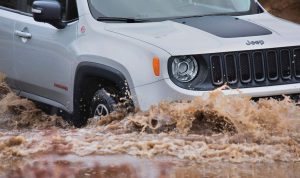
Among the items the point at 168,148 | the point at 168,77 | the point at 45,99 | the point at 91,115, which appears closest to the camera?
the point at 168,148

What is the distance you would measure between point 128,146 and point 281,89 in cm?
160

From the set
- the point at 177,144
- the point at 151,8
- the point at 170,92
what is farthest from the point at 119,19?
the point at 177,144

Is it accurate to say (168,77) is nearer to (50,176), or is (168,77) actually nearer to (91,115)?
(91,115)

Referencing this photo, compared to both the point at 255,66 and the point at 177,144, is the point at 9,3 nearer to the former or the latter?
the point at 255,66

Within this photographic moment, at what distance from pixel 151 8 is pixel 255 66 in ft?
4.04

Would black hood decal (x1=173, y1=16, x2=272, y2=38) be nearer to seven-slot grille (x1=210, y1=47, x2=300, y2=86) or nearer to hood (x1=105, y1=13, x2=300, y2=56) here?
hood (x1=105, y1=13, x2=300, y2=56)

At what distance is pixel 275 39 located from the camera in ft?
22.6

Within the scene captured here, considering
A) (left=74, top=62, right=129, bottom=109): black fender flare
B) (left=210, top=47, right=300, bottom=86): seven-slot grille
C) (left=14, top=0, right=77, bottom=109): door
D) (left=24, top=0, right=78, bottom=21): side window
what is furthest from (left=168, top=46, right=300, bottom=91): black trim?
(left=24, top=0, right=78, bottom=21): side window

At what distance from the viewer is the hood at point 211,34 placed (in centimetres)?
657

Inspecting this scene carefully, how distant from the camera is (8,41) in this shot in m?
8.57

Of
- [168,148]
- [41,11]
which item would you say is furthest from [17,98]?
[168,148]

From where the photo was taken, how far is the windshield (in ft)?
24.3

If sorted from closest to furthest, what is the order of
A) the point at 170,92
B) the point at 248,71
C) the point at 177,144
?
the point at 177,144
the point at 170,92
the point at 248,71

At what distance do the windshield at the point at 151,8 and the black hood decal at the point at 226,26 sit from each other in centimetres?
24
